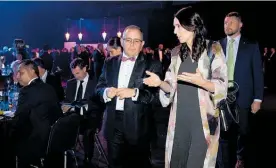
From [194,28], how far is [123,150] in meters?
1.25

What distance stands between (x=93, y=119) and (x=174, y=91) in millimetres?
2574

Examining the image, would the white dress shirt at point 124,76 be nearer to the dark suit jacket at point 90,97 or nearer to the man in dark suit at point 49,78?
the dark suit jacket at point 90,97

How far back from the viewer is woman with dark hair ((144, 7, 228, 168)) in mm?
2527

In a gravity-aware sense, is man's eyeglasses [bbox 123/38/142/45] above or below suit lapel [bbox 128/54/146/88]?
above

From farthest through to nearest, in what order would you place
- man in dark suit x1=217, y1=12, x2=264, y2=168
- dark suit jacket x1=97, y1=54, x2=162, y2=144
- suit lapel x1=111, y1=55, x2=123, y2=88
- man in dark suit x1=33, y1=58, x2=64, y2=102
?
man in dark suit x1=33, y1=58, x2=64, y2=102, man in dark suit x1=217, y1=12, x2=264, y2=168, suit lapel x1=111, y1=55, x2=123, y2=88, dark suit jacket x1=97, y1=54, x2=162, y2=144

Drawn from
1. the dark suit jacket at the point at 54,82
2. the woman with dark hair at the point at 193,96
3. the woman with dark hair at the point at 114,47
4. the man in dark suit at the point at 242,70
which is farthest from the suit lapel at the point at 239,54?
the dark suit jacket at the point at 54,82

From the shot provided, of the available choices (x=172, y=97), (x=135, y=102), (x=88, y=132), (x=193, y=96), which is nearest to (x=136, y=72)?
(x=135, y=102)

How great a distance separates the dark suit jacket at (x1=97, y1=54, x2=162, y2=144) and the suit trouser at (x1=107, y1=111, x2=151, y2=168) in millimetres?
47

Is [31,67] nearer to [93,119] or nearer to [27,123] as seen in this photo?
[27,123]

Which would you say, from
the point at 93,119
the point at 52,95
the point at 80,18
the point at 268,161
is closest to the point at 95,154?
the point at 93,119

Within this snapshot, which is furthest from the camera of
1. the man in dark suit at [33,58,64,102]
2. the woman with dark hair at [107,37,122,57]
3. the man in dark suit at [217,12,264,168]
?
the man in dark suit at [33,58,64,102]

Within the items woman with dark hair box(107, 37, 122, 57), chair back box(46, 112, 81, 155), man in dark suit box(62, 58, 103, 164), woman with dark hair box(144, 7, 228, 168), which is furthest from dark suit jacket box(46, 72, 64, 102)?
woman with dark hair box(144, 7, 228, 168)

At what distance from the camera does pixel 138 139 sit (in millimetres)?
3014

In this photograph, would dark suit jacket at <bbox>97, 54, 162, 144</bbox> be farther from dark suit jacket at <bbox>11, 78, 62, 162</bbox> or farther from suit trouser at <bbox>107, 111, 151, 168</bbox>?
dark suit jacket at <bbox>11, 78, 62, 162</bbox>
